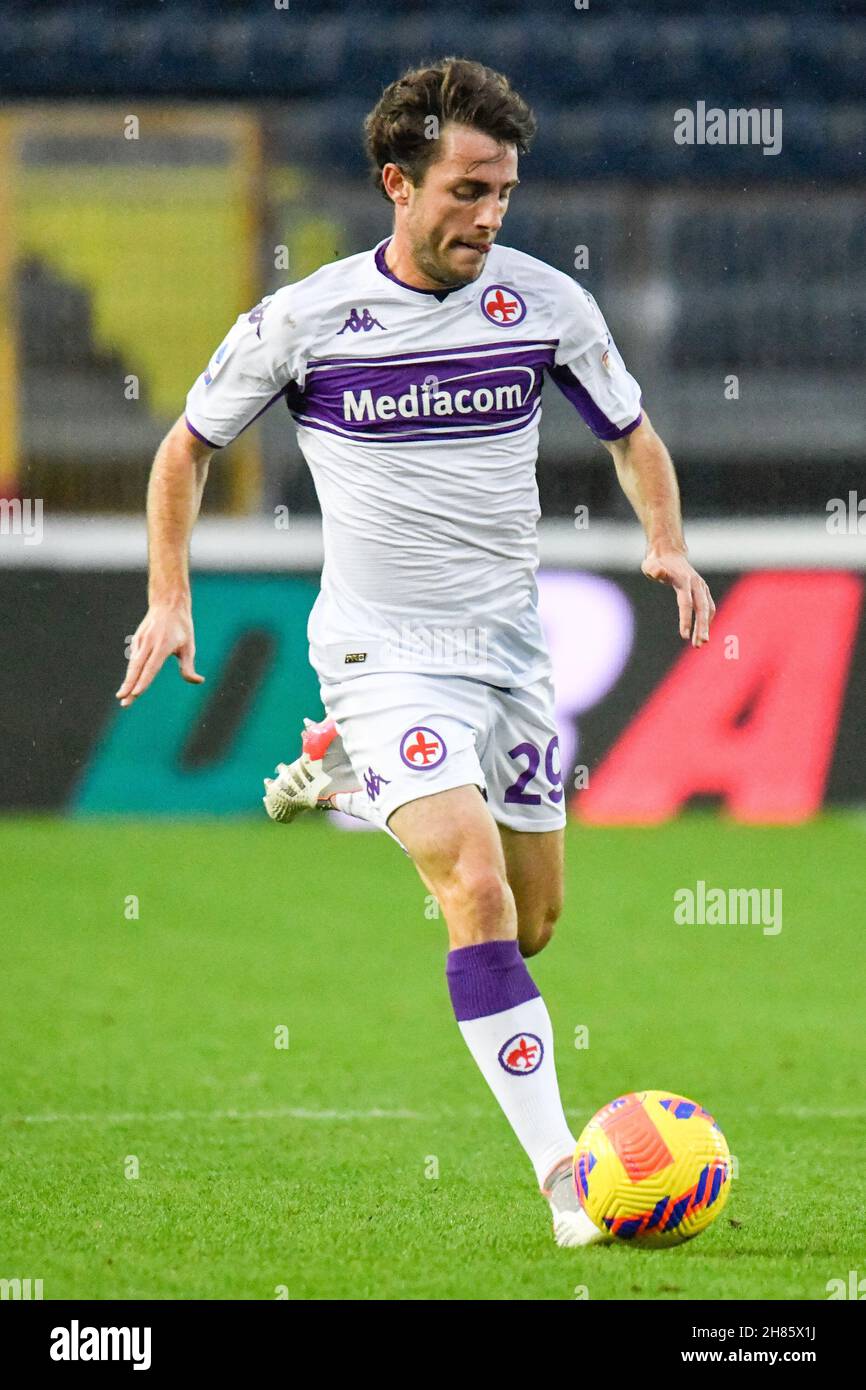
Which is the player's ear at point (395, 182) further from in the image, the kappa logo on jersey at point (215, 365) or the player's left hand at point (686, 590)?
the player's left hand at point (686, 590)

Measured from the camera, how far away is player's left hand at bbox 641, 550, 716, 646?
411cm

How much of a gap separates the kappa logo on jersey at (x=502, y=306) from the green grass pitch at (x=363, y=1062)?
1.81m

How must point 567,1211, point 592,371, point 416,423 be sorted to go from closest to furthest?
1. point 567,1211
2. point 416,423
3. point 592,371

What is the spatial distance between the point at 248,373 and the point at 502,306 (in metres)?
0.54

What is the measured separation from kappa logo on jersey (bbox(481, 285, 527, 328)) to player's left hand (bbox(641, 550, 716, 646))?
0.55m

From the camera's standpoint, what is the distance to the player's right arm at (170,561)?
405 centimetres

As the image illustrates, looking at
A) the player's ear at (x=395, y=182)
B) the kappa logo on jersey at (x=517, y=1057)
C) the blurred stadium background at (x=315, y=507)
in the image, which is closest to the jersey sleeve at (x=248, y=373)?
the player's ear at (x=395, y=182)

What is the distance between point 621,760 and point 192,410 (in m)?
6.17

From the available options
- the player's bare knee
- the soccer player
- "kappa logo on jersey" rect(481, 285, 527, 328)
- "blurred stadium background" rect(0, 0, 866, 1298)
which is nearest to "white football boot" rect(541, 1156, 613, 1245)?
the soccer player

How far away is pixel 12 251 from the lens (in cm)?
1071

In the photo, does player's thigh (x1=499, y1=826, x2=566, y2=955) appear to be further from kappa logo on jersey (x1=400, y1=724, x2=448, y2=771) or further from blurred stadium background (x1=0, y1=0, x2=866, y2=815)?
blurred stadium background (x1=0, y1=0, x2=866, y2=815)

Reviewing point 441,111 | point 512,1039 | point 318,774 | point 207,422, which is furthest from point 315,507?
point 512,1039

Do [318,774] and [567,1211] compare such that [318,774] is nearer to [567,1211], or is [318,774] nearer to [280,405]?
[567,1211]

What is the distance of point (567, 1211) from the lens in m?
3.90
